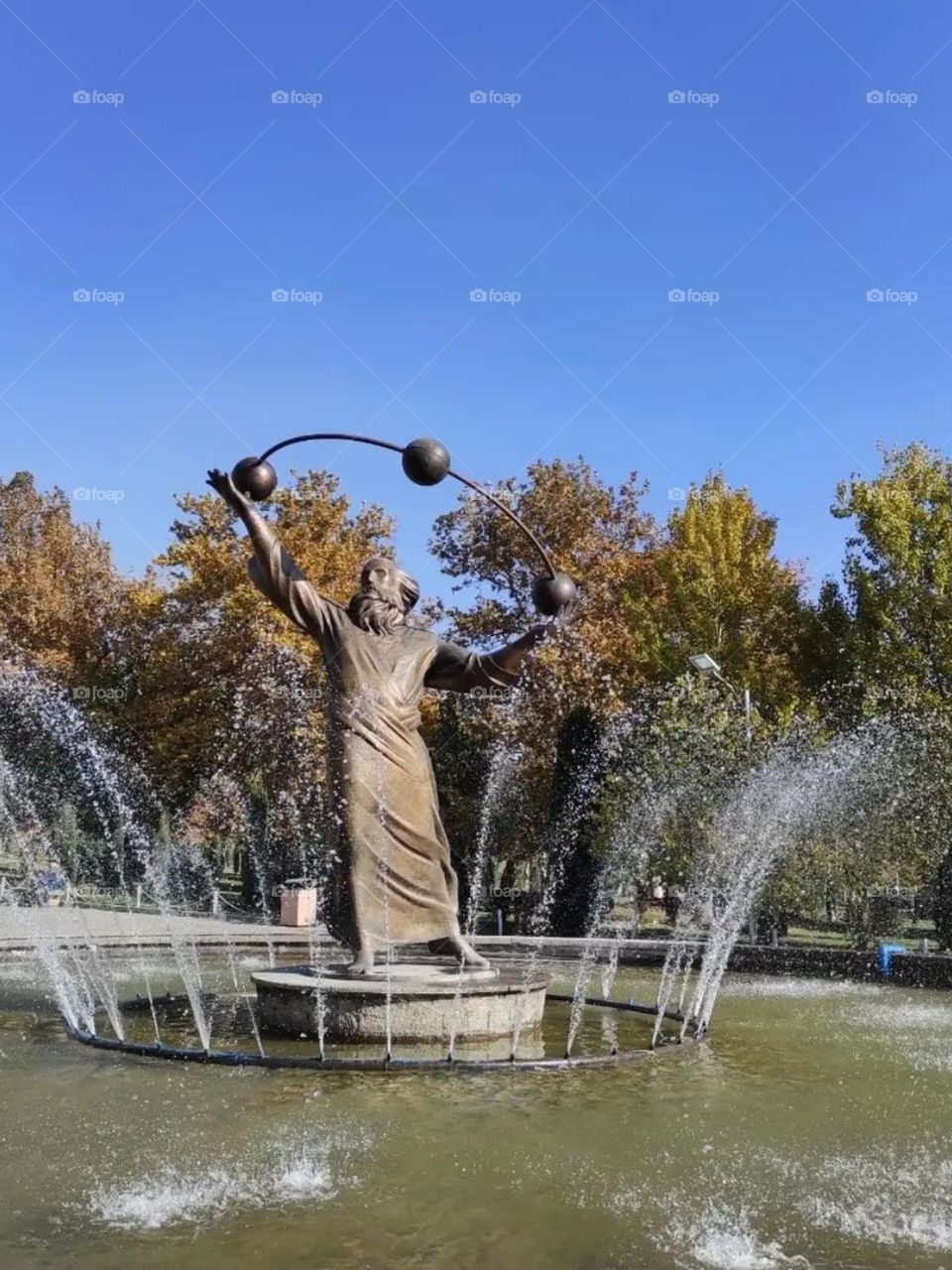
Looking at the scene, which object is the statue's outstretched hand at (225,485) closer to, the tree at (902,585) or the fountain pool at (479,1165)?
the fountain pool at (479,1165)

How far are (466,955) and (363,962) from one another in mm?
898

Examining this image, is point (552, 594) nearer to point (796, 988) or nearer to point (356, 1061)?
point (356, 1061)

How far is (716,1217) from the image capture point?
16.3ft

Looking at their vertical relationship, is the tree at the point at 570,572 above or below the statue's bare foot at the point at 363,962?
above

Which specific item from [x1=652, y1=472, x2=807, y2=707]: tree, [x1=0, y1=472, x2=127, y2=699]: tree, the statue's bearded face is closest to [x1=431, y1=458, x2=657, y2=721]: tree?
[x1=652, y1=472, x2=807, y2=707]: tree

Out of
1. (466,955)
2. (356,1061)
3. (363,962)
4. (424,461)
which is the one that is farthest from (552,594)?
(356,1061)

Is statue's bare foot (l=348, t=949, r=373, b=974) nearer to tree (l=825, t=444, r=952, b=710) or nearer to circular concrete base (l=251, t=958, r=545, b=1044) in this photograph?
circular concrete base (l=251, t=958, r=545, b=1044)

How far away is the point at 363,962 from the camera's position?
9242 mm

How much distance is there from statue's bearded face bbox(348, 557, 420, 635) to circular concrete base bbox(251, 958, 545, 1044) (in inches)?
110

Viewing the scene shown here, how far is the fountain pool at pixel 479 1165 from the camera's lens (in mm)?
4625

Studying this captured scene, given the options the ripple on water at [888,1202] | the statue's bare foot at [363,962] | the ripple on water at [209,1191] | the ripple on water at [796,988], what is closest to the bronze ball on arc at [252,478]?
the statue's bare foot at [363,962]

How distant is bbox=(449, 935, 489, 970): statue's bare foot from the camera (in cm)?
967

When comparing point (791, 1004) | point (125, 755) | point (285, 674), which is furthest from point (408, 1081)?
point (125, 755)

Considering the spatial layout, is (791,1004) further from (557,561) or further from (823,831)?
(557,561)
